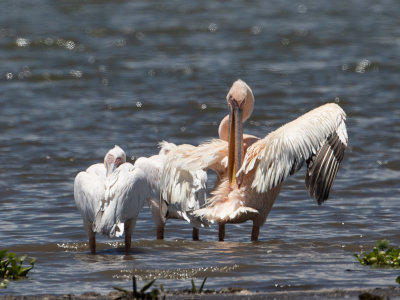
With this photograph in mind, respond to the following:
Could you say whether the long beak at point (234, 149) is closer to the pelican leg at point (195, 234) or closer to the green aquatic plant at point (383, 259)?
the pelican leg at point (195, 234)

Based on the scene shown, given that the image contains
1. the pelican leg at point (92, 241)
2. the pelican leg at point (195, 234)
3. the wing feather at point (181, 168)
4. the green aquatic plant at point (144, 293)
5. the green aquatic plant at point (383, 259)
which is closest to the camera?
the green aquatic plant at point (144, 293)

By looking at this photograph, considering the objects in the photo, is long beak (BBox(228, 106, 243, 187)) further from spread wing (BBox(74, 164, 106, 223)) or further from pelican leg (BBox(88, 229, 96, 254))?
pelican leg (BBox(88, 229, 96, 254))

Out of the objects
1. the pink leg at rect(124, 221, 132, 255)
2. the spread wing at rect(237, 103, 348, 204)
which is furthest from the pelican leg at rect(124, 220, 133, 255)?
the spread wing at rect(237, 103, 348, 204)

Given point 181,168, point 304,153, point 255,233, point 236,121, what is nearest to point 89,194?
point 181,168

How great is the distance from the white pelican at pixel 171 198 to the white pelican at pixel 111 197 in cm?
52

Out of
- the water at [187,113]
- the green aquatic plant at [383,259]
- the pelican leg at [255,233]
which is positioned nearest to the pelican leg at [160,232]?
the water at [187,113]

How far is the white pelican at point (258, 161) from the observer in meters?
6.95

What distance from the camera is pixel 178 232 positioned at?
315 inches

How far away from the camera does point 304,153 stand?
22.8ft

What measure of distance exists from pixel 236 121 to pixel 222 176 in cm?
47

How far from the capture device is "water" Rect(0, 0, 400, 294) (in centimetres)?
657

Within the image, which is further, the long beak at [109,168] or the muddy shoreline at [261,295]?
the long beak at [109,168]

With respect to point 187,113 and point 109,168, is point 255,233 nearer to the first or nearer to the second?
point 109,168

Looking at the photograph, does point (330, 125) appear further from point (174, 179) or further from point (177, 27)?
point (177, 27)
